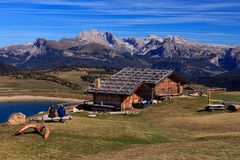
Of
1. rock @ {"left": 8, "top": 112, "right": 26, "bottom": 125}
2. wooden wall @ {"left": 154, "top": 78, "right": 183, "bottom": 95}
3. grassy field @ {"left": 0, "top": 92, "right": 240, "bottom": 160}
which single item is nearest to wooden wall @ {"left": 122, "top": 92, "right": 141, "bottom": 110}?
wooden wall @ {"left": 154, "top": 78, "right": 183, "bottom": 95}

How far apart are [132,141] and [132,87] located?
3480cm

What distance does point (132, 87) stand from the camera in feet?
260

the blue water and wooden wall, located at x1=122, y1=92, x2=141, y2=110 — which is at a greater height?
wooden wall, located at x1=122, y1=92, x2=141, y2=110

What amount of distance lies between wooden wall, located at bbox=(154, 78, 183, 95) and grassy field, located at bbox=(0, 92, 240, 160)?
1039 inches

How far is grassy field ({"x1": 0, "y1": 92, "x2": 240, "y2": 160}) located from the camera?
118 ft

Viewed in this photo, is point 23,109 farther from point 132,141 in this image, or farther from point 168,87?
point 132,141

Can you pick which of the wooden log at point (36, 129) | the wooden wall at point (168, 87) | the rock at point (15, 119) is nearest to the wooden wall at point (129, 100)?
the wooden wall at point (168, 87)

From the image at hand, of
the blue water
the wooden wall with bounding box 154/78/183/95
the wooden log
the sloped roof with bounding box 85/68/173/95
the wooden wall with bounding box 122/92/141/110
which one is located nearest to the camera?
the wooden log

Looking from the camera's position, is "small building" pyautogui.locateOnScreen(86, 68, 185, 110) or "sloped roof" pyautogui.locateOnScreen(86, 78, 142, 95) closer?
"sloped roof" pyautogui.locateOnScreen(86, 78, 142, 95)

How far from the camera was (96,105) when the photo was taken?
3120 inches

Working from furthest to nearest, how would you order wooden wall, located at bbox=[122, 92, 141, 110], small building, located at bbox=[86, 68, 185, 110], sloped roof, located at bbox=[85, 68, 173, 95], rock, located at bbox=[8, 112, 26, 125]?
sloped roof, located at bbox=[85, 68, 173, 95]
small building, located at bbox=[86, 68, 185, 110]
wooden wall, located at bbox=[122, 92, 141, 110]
rock, located at bbox=[8, 112, 26, 125]

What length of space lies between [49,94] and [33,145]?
141 metres

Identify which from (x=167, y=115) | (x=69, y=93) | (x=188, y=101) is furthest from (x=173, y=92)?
(x=69, y=93)

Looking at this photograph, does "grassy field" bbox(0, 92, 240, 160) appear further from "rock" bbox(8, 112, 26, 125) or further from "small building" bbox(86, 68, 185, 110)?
"small building" bbox(86, 68, 185, 110)
